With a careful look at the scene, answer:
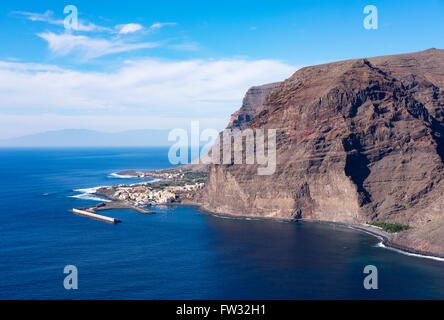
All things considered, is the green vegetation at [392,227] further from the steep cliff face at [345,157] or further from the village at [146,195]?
the village at [146,195]

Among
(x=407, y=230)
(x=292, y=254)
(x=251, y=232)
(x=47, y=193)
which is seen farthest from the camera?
(x=47, y=193)

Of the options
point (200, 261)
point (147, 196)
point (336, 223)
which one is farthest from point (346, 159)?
point (147, 196)

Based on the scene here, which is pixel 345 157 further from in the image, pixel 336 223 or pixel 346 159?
pixel 336 223

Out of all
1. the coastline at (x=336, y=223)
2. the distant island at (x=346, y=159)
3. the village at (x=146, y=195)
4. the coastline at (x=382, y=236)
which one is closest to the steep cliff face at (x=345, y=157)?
the distant island at (x=346, y=159)

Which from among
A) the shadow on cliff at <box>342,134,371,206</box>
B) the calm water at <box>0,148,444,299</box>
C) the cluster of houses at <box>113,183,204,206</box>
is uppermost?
the shadow on cliff at <box>342,134,371,206</box>

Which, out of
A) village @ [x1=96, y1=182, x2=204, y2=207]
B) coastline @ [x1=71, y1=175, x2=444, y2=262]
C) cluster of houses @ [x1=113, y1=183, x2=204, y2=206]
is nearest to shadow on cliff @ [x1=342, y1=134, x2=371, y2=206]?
coastline @ [x1=71, y1=175, x2=444, y2=262]

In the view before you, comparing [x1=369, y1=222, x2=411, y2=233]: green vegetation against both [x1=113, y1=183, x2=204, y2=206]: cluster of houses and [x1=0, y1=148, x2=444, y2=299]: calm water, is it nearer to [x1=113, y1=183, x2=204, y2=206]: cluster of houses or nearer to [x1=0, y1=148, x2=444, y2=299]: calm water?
[x1=0, y1=148, x2=444, y2=299]: calm water
